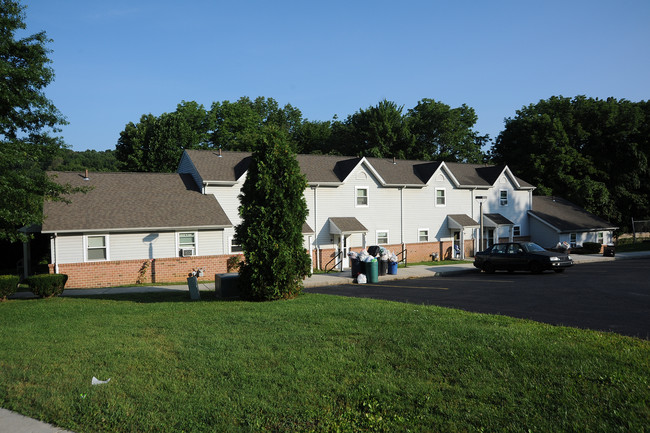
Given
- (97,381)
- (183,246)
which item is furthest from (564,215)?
(97,381)

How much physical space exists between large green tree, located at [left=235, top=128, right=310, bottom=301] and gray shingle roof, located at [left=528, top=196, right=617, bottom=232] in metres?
31.0

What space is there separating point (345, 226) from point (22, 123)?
58.0 ft

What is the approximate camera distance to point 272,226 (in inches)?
597

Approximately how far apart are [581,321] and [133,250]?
1976 cm

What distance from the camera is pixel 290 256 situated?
14906 mm

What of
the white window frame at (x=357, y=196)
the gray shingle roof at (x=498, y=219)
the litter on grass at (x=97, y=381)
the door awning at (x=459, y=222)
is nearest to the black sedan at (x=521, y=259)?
the white window frame at (x=357, y=196)

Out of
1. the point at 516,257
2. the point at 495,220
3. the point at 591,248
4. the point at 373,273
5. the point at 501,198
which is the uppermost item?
the point at 501,198

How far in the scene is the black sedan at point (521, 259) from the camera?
23.0 metres

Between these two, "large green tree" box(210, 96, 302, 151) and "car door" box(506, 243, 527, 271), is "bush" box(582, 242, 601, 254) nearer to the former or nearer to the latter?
"car door" box(506, 243, 527, 271)

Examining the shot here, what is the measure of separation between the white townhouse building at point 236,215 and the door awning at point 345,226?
0.23ft

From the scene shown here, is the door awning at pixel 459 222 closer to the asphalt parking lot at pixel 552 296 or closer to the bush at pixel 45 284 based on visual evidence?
the asphalt parking lot at pixel 552 296

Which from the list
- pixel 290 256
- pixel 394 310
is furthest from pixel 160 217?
pixel 394 310

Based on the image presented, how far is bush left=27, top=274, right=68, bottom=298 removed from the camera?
17.0 meters

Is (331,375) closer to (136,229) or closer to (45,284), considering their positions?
(45,284)
